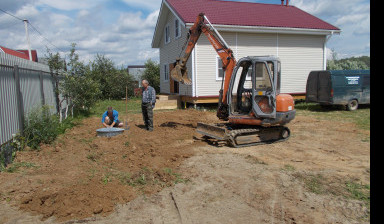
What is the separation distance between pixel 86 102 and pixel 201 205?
10.0 metres

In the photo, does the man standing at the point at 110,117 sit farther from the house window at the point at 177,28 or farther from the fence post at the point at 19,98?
the house window at the point at 177,28

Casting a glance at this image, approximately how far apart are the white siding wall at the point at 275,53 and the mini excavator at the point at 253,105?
6606 millimetres

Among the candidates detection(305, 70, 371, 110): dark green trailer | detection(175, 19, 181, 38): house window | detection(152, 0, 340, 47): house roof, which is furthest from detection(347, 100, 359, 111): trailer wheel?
detection(175, 19, 181, 38): house window

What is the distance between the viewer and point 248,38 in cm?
1673

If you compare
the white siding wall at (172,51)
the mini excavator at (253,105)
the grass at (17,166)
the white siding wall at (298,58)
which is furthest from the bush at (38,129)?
the white siding wall at (298,58)

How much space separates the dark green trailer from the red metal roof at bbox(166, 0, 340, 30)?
394cm

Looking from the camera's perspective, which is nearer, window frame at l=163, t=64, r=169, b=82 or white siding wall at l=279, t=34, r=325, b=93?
white siding wall at l=279, t=34, r=325, b=93

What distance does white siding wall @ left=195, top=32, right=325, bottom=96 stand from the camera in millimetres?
16031

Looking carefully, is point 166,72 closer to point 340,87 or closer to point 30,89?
point 340,87

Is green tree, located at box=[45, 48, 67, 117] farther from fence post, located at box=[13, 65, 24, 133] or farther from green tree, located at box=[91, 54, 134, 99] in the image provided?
green tree, located at box=[91, 54, 134, 99]

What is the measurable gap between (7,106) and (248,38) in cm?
1334

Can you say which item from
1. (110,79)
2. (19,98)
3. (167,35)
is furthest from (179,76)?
(110,79)

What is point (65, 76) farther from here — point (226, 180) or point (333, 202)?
point (333, 202)

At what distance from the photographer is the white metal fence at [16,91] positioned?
6.25m
